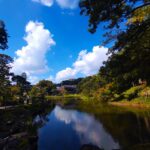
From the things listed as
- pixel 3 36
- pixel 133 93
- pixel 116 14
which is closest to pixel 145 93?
pixel 133 93

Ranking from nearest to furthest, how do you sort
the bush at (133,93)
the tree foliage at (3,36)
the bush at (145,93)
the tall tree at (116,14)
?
the tall tree at (116,14) < the tree foliage at (3,36) < the bush at (145,93) < the bush at (133,93)

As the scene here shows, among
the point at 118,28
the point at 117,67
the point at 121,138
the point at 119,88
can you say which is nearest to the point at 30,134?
the point at 121,138

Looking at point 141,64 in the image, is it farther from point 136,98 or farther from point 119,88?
point 119,88

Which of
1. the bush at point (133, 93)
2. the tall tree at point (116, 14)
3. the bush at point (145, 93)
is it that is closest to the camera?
the tall tree at point (116, 14)

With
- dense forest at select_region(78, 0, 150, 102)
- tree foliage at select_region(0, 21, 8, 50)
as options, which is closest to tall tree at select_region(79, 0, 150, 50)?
dense forest at select_region(78, 0, 150, 102)

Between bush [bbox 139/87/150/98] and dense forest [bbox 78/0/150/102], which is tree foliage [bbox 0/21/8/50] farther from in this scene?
bush [bbox 139/87/150/98]

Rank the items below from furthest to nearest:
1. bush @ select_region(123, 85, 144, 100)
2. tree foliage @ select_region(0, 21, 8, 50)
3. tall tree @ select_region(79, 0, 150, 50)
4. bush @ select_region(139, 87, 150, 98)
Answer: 1. bush @ select_region(123, 85, 144, 100)
2. bush @ select_region(139, 87, 150, 98)
3. tree foliage @ select_region(0, 21, 8, 50)
4. tall tree @ select_region(79, 0, 150, 50)

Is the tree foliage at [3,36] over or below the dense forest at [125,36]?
over

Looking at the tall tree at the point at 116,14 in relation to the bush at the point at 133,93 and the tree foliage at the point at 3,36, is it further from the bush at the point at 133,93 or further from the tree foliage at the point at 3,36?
the bush at the point at 133,93

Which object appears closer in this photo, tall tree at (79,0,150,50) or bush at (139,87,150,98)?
tall tree at (79,0,150,50)

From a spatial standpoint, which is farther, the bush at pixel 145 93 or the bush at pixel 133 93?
the bush at pixel 133 93

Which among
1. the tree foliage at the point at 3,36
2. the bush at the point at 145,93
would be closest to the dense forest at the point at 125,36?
the tree foliage at the point at 3,36

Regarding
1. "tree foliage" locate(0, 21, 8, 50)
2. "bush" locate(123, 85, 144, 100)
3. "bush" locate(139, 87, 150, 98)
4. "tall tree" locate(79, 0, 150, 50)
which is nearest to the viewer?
"tall tree" locate(79, 0, 150, 50)

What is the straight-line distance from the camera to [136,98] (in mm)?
55469
